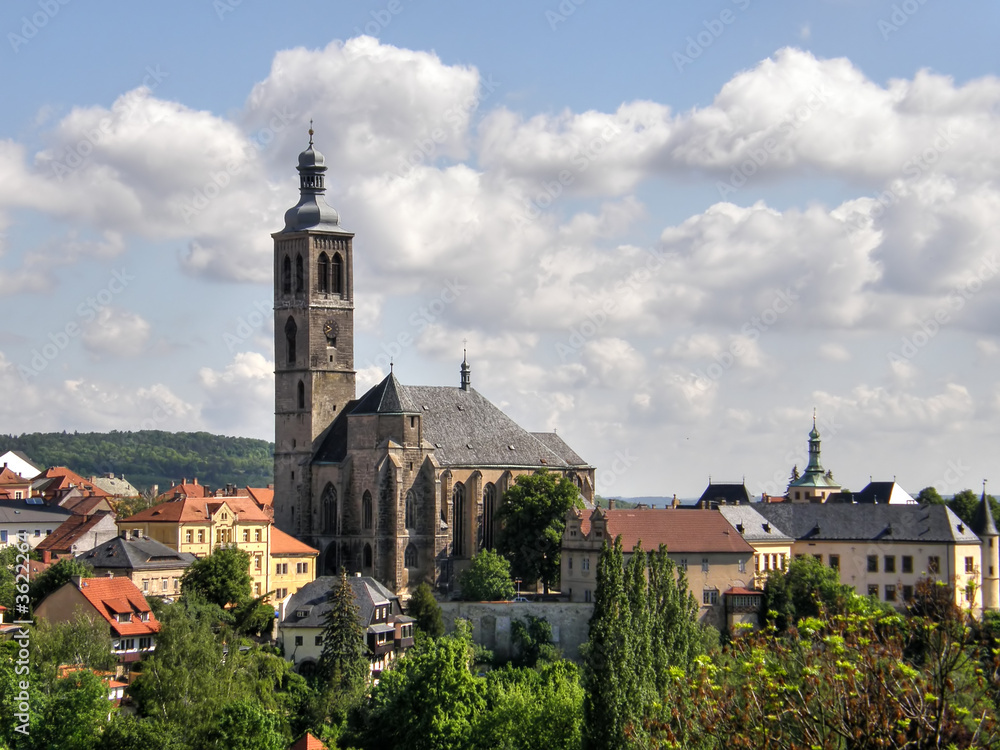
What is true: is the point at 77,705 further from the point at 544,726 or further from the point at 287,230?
the point at 287,230

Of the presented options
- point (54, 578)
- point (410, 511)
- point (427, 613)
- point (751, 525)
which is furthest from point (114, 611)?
point (751, 525)

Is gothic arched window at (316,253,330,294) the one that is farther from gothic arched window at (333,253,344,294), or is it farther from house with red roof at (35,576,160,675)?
house with red roof at (35,576,160,675)

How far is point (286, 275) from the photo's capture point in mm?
91812

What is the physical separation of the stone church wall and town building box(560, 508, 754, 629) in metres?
2.14

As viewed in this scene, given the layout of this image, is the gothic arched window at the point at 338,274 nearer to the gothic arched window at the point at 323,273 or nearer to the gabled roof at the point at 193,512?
the gothic arched window at the point at 323,273

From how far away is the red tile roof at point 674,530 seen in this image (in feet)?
260

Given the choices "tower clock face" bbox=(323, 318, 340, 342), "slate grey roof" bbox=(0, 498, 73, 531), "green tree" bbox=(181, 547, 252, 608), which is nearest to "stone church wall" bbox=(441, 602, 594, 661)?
"green tree" bbox=(181, 547, 252, 608)

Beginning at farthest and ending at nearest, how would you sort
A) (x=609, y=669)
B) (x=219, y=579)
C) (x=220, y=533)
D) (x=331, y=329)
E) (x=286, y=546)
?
(x=331, y=329) < (x=286, y=546) < (x=220, y=533) < (x=219, y=579) < (x=609, y=669)

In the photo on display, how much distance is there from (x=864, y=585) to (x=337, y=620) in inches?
1311

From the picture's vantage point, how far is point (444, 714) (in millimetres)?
57062

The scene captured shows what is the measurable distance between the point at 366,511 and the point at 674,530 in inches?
662

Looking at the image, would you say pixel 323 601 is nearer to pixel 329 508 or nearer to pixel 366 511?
pixel 366 511

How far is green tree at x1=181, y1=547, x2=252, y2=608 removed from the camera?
70938mm

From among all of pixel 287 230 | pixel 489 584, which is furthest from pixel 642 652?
pixel 287 230
